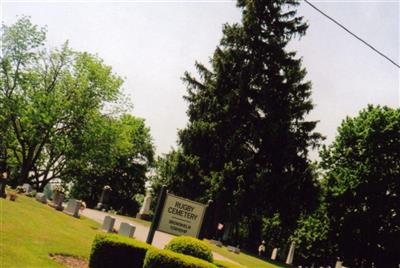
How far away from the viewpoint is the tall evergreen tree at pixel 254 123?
108ft

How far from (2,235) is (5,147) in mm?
36247

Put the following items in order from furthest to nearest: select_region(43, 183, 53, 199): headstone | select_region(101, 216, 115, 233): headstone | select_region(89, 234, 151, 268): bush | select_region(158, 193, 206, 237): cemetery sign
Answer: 1. select_region(43, 183, 53, 199): headstone
2. select_region(101, 216, 115, 233): headstone
3. select_region(158, 193, 206, 237): cemetery sign
4. select_region(89, 234, 151, 268): bush

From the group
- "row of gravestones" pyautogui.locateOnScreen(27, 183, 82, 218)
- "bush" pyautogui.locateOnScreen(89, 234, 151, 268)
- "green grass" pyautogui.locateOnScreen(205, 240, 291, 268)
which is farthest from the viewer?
"row of gravestones" pyautogui.locateOnScreen(27, 183, 82, 218)

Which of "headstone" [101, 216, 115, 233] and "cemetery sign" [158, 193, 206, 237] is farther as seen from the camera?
"headstone" [101, 216, 115, 233]

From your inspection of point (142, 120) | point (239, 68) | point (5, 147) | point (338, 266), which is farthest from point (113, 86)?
point (338, 266)

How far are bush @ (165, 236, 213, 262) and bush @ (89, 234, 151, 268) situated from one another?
88 centimetres

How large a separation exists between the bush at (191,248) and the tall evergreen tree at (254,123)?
63.1ft

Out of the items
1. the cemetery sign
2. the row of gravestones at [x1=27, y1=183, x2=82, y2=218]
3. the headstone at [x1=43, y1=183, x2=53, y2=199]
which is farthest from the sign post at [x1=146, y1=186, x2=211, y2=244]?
the headstone at [x1=43, y1=183, x2=53, y2=199]

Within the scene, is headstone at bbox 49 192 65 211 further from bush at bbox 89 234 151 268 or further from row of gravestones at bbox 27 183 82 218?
bush at bbox 89 234 151 268

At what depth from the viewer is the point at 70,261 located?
12914 millimetres

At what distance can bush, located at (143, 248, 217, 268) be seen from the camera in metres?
10.7

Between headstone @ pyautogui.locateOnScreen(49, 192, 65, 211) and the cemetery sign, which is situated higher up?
the cemetery sign

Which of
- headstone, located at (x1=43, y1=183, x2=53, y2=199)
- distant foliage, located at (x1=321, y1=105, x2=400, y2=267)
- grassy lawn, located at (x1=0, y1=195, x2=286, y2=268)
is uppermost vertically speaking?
distant foliage, located at (x1=321, y1=105, x2=400, y2=267)

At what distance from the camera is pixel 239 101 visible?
34.8 meters
